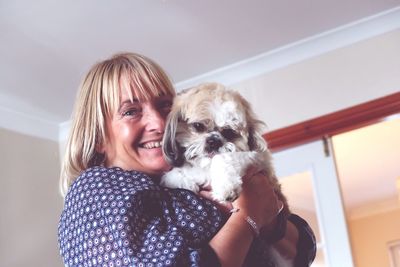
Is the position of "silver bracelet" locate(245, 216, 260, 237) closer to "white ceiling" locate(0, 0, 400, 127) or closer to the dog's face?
the dog's face

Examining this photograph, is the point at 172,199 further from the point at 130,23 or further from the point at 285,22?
the point at 285,22

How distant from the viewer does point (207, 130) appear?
125 cm

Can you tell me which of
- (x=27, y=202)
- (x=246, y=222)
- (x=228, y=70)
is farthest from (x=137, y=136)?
(x=27, y=202)

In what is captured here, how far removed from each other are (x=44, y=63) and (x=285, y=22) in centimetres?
126

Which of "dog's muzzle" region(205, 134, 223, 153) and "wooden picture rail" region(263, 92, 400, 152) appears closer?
"dog's muzzle" region(205, 134, 223, 153)

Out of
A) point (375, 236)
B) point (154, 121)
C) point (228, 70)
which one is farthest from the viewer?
point (375, 236)

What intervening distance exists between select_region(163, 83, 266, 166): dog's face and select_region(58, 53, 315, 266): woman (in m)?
0.06

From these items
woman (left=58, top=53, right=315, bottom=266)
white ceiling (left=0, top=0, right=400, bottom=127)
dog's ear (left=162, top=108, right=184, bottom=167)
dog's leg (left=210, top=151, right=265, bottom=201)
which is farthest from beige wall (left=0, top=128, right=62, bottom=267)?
dog's leg (left=210, top=151, right=265, bottom=201)

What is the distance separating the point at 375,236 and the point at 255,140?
554 centimetres

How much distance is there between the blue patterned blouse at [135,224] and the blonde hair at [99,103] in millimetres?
188

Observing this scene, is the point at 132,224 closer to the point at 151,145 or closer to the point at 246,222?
the point at 246,222

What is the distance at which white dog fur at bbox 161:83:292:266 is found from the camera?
4.02ft

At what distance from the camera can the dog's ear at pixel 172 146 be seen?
4.09 feet

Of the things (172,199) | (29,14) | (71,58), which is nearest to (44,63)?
(71,58)
